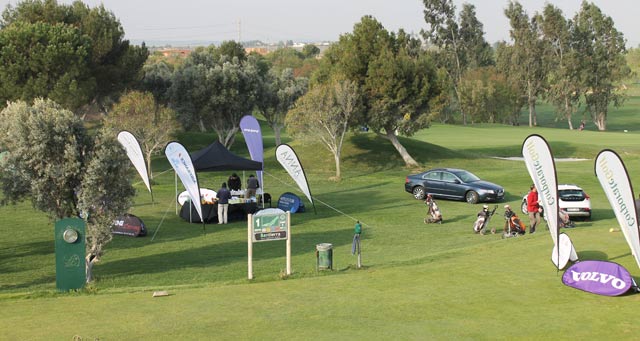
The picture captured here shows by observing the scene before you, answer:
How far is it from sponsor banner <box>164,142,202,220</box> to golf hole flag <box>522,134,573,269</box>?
473 inches

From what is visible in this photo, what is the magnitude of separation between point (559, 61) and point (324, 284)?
3137 inches

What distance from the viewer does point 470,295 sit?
1358cm

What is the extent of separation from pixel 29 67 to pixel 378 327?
36853 millimetres

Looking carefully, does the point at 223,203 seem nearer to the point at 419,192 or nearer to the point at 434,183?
the point at 419,192

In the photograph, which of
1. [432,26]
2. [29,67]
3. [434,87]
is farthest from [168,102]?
[432,26]

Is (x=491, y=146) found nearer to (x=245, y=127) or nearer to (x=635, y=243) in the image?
(x=245, y=127)

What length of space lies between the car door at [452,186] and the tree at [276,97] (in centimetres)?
2447

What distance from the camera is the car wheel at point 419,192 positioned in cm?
3216

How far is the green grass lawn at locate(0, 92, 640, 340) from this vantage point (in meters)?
11.7

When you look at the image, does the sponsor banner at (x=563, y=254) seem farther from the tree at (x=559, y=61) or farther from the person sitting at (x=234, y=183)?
the tree at (x=559, y=61)

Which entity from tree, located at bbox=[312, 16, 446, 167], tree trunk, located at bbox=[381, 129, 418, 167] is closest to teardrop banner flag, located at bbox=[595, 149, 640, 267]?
tree, located at bbox=[312, 16, 446, 167]

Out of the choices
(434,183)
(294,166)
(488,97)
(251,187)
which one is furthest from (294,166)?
(488,97)

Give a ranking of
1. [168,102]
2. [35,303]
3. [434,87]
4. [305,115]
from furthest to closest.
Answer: [168,102]
[434,87]
[305,115]
[35,303]

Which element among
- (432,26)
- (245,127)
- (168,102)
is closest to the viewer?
(245,127)
